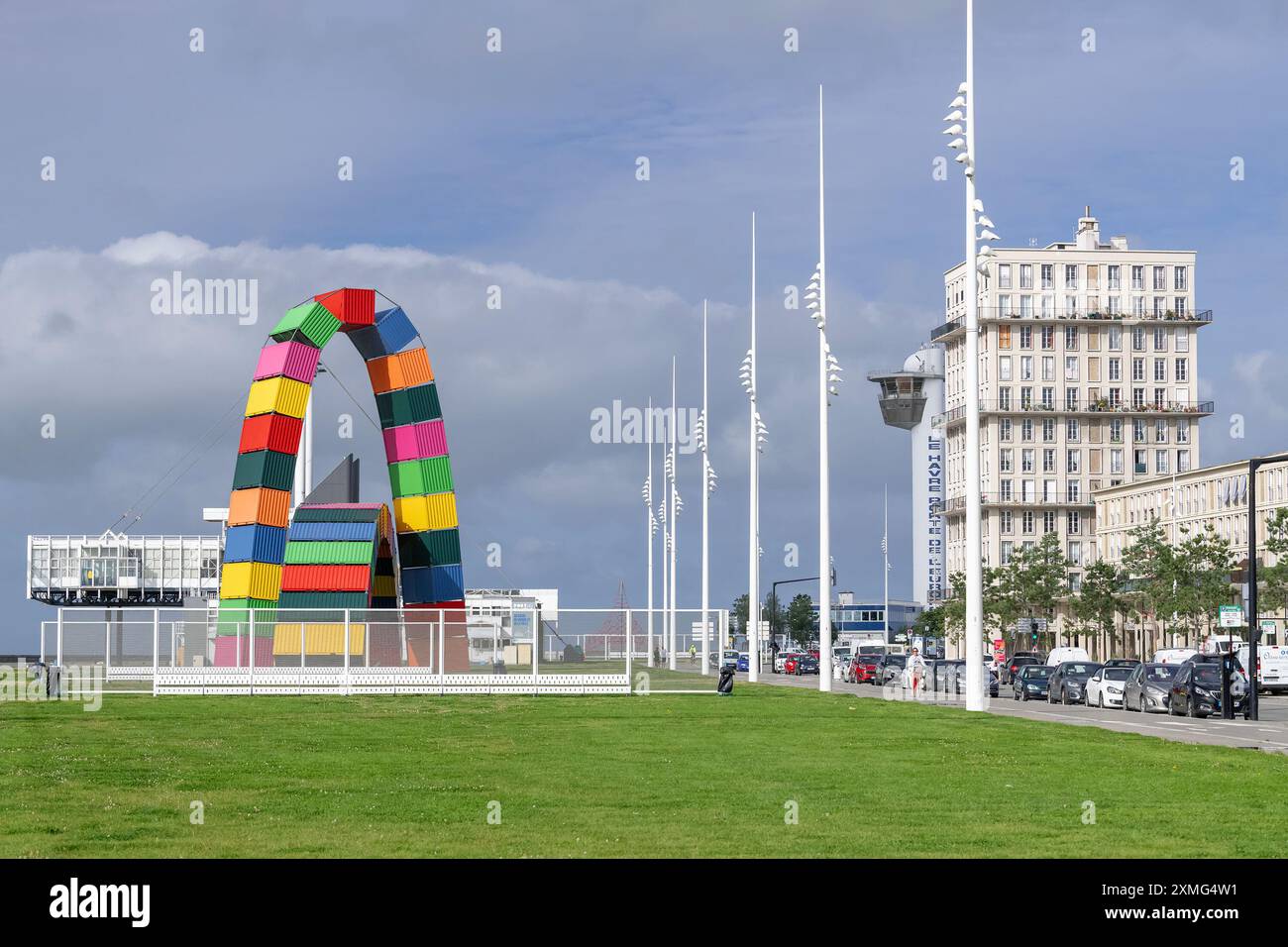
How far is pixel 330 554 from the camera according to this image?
185 feet

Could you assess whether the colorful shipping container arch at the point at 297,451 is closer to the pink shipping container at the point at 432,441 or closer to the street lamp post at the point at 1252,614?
the pink shipping container at the point at 432,441

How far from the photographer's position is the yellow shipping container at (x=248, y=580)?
51.8m

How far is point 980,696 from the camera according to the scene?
39.6m

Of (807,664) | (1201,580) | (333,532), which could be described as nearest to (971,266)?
(333,532)

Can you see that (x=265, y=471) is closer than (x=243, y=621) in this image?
No

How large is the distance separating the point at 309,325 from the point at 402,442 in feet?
16.3

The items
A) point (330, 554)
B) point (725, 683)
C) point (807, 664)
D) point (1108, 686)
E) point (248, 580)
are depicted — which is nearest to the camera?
point (725, 683)

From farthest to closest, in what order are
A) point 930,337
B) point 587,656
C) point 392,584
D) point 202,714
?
point 930,337
point 392,584
point 587,656
point 202,714

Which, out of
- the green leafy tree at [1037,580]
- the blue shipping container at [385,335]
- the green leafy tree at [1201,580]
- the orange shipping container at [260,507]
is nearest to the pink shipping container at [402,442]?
the blue shipping container at [385,335]

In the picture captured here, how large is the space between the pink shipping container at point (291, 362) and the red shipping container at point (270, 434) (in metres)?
1.30

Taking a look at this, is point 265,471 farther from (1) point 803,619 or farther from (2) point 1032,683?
(1) point 803,619
